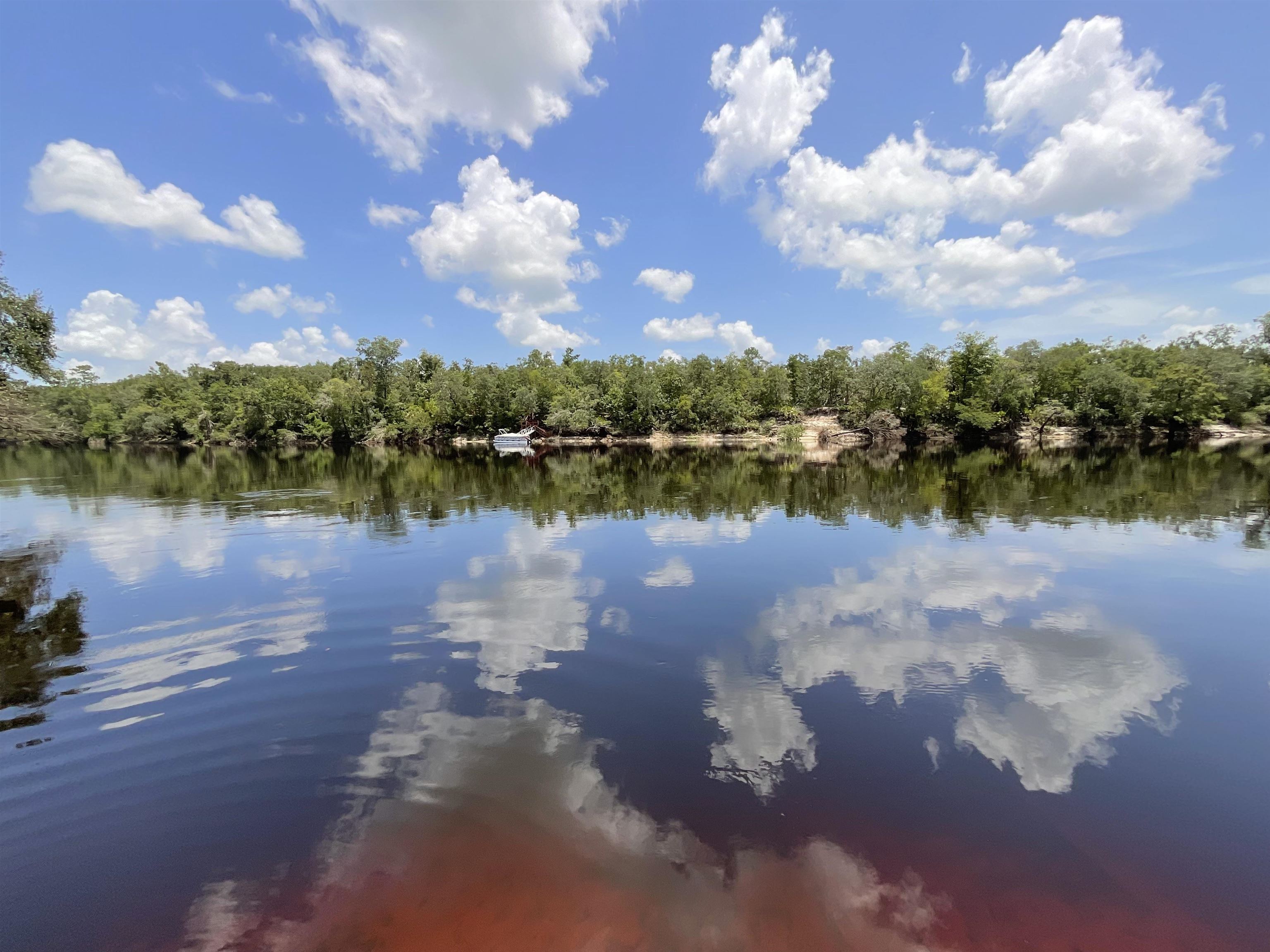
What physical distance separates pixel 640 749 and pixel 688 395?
87047 millimetres

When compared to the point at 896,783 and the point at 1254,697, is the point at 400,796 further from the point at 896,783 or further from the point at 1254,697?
the point at 1254,697

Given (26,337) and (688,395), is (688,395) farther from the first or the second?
(26,337)

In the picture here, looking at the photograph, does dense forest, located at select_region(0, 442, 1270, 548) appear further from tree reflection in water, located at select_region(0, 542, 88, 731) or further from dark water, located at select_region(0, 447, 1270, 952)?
tree reflection in water, located at select_region(0, 542, 88, 731)

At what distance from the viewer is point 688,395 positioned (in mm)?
91812

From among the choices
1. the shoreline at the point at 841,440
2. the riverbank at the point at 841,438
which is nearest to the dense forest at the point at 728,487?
the shoreline at the point at 841,440

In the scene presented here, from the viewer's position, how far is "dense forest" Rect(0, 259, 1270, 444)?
72875mm

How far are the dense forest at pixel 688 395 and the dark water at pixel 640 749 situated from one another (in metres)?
71.8

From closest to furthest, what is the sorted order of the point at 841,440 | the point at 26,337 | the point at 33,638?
the point at 33,638
the point at 26,337
the point at 841,440

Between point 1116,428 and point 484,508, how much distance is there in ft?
300

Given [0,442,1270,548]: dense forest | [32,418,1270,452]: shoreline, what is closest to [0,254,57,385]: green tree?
[0,442,1270,548]: dense forest

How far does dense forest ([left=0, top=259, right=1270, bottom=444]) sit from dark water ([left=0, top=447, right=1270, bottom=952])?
7179 cm

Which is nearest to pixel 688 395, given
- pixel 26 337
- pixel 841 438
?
pixel 841 438

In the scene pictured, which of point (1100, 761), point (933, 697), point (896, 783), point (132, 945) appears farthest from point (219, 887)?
point (1100, 761)

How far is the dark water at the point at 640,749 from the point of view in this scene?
483cm
